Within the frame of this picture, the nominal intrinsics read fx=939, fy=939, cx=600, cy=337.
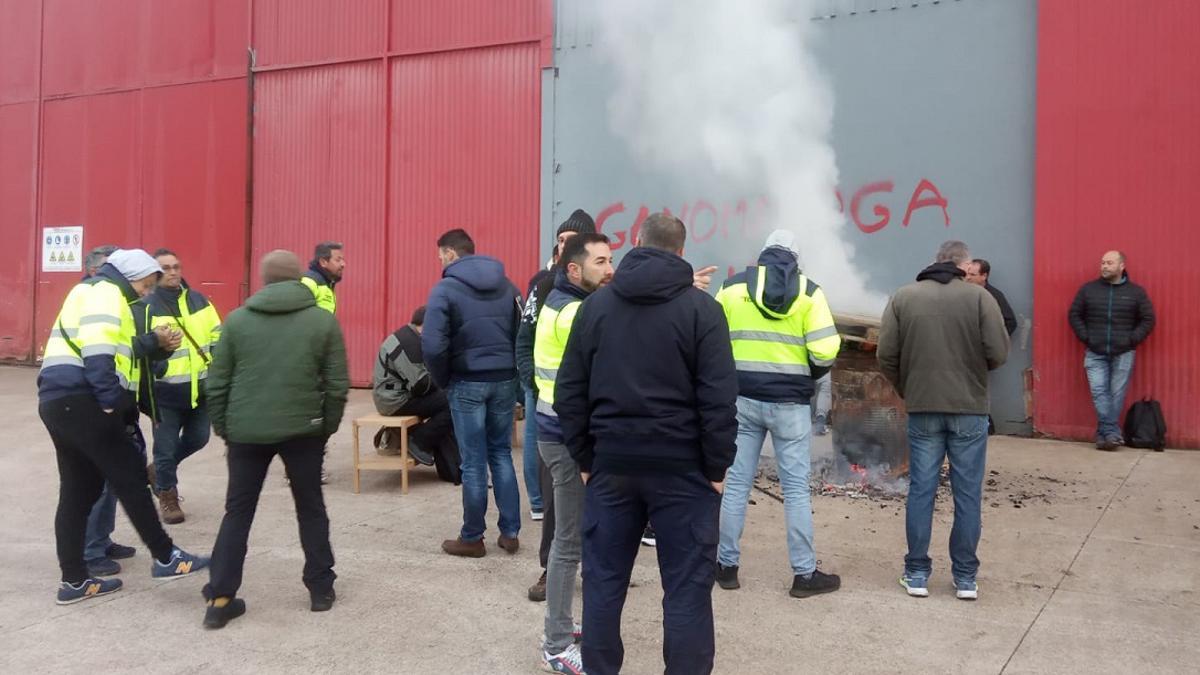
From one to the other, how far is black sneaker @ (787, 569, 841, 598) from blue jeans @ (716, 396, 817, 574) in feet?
0.13

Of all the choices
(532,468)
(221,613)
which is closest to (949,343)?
(532,468)

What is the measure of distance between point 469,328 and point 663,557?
248 cm

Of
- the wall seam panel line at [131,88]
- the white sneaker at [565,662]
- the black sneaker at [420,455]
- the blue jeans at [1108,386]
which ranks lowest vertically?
the white sneaker at [565,662]

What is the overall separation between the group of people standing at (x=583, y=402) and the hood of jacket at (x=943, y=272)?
14 millimetres

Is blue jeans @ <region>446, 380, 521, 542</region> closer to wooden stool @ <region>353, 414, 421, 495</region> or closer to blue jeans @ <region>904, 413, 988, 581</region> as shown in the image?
wooden stool @ <region>353, 414, 421, 495</region>

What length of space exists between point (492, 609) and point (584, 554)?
1.41m

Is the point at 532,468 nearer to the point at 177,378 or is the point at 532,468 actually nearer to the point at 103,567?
the point at 177,378

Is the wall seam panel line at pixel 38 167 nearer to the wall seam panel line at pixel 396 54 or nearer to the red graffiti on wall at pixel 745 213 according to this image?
the wall seam panel line at pixel 396 54

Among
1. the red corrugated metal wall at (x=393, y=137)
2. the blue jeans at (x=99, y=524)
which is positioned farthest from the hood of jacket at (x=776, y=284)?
the red corrugated metal wall at (x=393, y=137)

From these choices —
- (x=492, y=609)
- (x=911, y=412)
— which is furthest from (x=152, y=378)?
(x=911, y=412)

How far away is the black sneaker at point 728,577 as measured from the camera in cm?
497

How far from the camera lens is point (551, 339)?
4.24 metres

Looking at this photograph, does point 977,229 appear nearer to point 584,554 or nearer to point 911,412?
point 911,412

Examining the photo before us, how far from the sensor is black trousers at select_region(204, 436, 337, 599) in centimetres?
448
